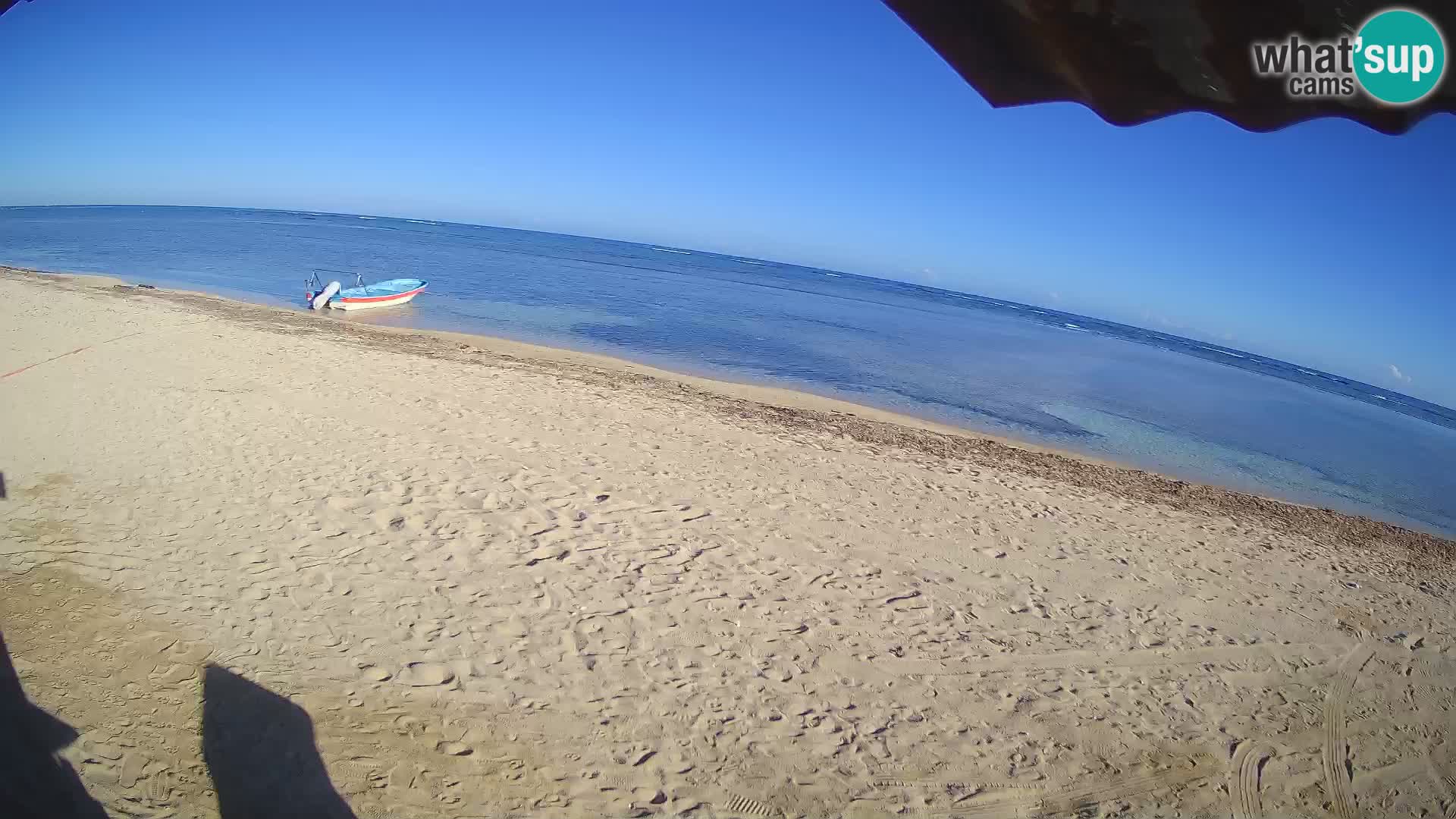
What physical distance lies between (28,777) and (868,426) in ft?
40.1

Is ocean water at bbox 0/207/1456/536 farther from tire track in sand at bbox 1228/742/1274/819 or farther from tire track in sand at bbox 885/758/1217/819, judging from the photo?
tire track in sand at bbox 885/758/1217/819

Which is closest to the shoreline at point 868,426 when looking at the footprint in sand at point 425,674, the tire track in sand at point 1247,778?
the tire track in sand at point 1247,778

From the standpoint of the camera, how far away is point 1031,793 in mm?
4953

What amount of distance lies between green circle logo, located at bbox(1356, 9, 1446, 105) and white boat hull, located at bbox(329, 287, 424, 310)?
25.3 metres

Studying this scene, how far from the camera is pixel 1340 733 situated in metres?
6.17

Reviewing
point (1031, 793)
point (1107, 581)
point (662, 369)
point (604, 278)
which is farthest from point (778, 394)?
point (604, 278)

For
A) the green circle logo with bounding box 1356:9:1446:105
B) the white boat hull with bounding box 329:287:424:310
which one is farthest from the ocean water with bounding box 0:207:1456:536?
the green circle logo with bounding box 1356:9:1446:105

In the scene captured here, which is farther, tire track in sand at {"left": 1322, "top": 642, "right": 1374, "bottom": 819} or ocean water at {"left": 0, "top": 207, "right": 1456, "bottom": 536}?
ocean water at {"left": 0, "top": 207, "right": 1456, "bottom": 536}

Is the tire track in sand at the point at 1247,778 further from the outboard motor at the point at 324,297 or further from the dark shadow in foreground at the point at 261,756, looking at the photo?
the outboard motor at the point at 324,297

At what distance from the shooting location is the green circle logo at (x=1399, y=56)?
987 millimetres

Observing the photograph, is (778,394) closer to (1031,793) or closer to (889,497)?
(889,497)

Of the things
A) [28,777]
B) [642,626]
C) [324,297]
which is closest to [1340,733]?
[642,626]

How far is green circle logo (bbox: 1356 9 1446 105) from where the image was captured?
3.24ft

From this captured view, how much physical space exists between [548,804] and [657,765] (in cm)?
75
